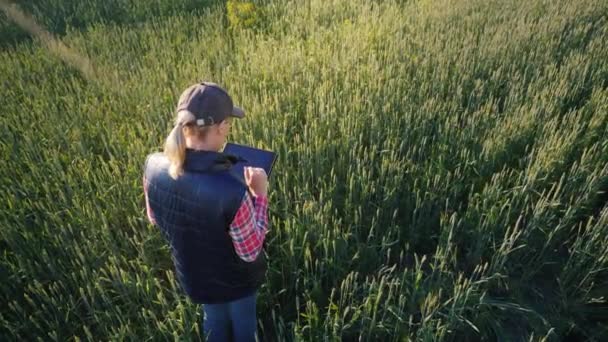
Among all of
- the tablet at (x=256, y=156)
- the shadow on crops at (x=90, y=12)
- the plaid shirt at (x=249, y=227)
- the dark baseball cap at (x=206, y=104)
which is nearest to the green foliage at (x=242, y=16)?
the shadow on crops at (x=90, y=12)

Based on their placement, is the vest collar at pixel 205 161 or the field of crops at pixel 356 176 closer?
the vest collar at pixel 205 161

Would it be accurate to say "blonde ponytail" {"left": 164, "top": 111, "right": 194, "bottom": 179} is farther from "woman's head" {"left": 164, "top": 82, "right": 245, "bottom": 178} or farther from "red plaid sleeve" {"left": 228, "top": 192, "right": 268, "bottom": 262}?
"red plaid sleeve" {"left": 228, "top": 192, "right": 268, "bottom": 262}

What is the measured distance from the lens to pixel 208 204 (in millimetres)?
1394

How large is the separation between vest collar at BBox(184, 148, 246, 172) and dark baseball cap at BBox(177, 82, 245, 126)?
0.33 ft

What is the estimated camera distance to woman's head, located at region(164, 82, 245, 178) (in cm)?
136

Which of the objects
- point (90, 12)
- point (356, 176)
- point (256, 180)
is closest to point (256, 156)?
point (256, 180)

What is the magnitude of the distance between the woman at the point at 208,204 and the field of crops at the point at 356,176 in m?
0.24

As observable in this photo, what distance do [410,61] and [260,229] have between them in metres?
2.72

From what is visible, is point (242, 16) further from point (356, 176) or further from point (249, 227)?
point (249, 227)

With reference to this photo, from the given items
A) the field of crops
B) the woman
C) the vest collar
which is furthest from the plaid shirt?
the field of crops

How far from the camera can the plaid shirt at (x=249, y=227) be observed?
1412 millimetres

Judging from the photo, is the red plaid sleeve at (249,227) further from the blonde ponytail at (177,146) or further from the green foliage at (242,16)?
the green foliage at (242,16)

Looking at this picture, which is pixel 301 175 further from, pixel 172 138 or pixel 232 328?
pixel 172 138

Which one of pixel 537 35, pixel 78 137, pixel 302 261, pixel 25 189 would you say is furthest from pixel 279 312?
pixel 537 35
